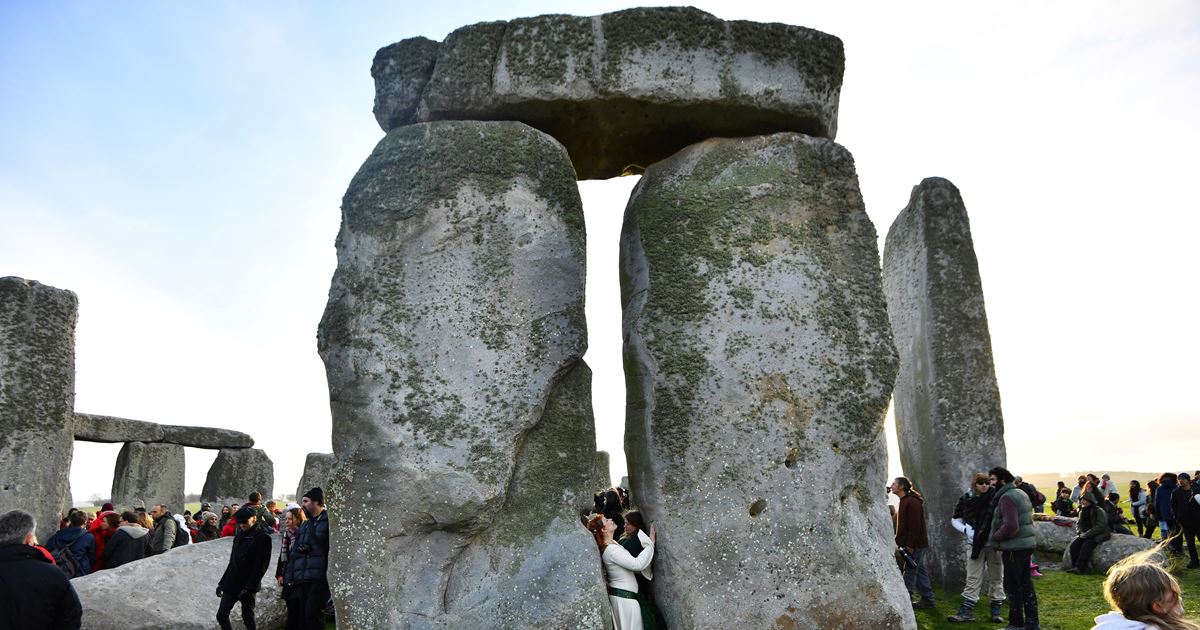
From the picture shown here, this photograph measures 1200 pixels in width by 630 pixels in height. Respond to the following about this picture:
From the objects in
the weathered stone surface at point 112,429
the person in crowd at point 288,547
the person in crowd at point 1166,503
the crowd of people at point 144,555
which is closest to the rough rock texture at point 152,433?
the weathered stone surface at point 112,429

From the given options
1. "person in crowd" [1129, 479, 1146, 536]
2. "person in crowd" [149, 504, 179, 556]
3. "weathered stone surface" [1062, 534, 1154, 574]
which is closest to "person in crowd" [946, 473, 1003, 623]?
"weathered stone surface" [1062, 534, 1154, 574]

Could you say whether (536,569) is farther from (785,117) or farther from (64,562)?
(64,562)

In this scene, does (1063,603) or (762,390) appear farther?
(1063,603)

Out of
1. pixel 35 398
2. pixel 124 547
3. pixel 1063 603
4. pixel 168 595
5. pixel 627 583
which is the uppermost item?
pixel 35 398

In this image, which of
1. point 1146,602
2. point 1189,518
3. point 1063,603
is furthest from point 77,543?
point 1189,518

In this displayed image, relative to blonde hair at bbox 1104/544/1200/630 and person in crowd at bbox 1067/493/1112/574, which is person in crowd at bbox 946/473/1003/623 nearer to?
person in crowd at bbox 1067/493/1112/574

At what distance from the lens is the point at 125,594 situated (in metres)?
6.37

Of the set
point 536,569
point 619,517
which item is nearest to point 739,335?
point 619,517

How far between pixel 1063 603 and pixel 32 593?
22.7ft

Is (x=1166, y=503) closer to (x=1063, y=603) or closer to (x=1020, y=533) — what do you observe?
(x=1063, y=603)

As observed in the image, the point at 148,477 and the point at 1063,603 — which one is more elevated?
the point at 148,477

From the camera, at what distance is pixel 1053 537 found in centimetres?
1069

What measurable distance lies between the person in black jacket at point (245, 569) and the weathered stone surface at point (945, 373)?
17.4ft

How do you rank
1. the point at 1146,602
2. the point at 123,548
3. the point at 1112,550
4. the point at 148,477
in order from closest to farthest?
the point at 1146,602 → the point at 123,548 → the point at 1112,550 → the point at 148,477
